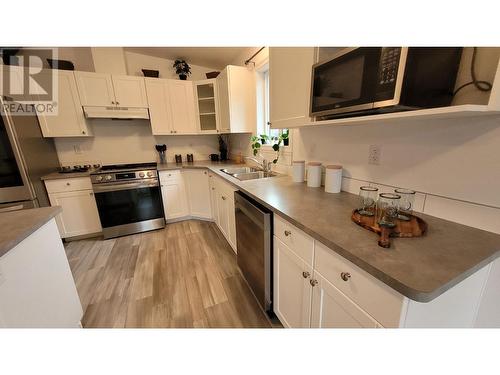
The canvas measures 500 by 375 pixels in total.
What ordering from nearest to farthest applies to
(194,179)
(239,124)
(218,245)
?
1. (218,245)
2. (239,124)
3. (194,179)

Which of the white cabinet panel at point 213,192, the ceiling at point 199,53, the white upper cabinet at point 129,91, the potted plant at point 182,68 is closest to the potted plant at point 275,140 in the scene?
the white cabinet panel at point 213,192

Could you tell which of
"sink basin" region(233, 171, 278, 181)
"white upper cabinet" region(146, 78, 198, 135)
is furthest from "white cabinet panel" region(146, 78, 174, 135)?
"sink basin" region(233, 171, 278, 181)

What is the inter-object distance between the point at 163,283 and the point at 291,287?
1.29m

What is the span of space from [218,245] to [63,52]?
323 centimetres

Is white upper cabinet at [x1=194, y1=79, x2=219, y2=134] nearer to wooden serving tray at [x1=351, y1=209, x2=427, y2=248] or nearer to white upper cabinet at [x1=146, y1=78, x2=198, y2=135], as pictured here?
white upper cabinet at [x1=146, y1=78, x2=198, y2=135]

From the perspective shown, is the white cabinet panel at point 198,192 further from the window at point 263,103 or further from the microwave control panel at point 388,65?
the microwave control panel at point 388,65

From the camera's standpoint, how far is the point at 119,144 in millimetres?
3016

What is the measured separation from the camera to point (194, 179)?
116 inches

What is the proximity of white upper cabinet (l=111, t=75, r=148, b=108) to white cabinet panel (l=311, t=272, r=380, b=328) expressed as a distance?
3.11 m

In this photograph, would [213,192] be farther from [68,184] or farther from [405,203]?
[405,203]

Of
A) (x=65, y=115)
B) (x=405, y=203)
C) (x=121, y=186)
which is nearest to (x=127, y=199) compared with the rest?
(x=121, y=186)

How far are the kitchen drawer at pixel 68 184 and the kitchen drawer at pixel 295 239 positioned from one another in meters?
2.66
